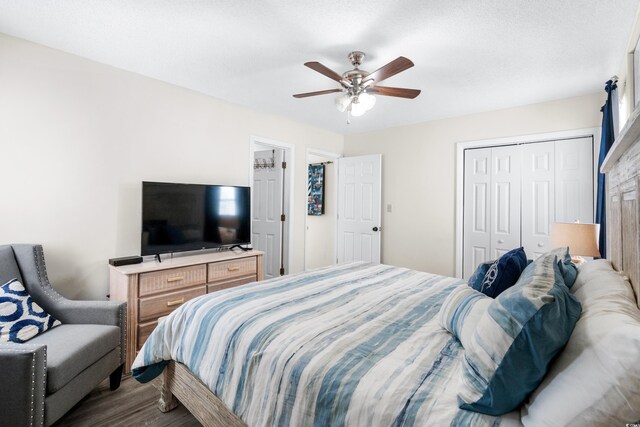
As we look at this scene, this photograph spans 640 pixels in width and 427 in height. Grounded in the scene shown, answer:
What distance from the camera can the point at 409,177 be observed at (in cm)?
446

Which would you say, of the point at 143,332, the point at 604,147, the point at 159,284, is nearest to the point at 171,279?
the point at 159,284

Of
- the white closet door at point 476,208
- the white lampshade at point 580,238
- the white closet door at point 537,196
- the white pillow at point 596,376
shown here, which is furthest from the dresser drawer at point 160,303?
the white closet door at point 537,196

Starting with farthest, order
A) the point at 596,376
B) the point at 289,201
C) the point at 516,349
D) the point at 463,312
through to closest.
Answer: the point at 289,201 < the point at 463,312 < the point at 516,349 < the point at 596,376

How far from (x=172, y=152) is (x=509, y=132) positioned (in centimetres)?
384

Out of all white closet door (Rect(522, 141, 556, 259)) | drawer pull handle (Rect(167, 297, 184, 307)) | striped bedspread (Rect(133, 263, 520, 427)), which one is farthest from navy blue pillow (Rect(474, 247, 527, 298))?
drawer pull handle (Rect(167, 297, 184, 307))

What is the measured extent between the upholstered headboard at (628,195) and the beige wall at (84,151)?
3329mm

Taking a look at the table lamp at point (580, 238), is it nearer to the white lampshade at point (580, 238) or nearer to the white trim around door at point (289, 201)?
the white lampshade at point (580, 238)

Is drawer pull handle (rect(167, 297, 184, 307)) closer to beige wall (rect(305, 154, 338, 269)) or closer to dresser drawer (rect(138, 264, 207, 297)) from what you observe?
dresser drawer (rect(138, 264, 207, 297))

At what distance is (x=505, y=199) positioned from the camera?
371 centimetres

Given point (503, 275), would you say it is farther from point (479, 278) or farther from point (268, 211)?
point (268, 211)

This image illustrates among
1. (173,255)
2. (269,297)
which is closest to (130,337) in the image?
(173,255)

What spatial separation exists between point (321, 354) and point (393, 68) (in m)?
1.87

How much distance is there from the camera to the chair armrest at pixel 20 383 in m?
1.41

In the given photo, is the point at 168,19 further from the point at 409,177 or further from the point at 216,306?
the point at 409,177
